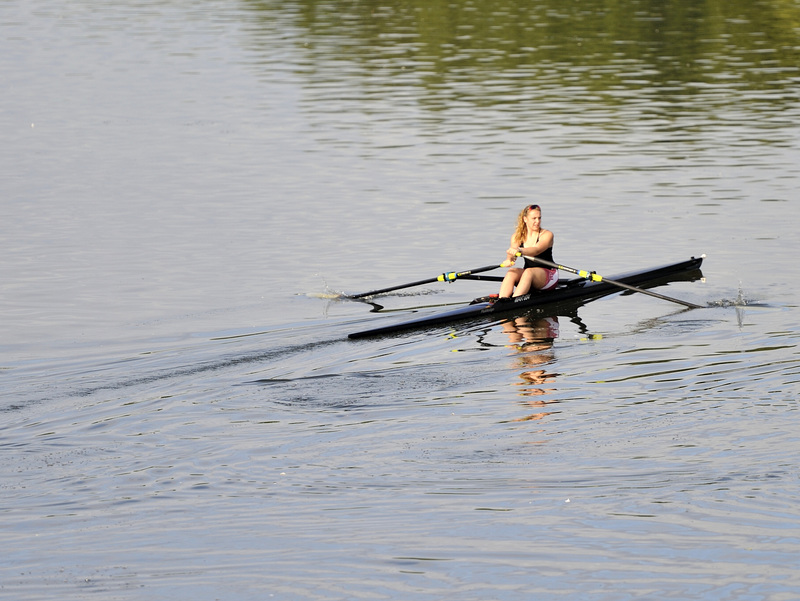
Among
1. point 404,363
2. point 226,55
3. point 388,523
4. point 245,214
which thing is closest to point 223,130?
point 245,214

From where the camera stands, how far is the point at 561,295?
16312 millimetres

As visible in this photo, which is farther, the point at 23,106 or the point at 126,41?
the point at 126,41

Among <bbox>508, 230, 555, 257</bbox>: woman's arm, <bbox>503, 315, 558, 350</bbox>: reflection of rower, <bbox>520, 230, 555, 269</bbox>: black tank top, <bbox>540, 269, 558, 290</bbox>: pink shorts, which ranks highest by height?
<bbox>508, 230, 555, 257</bbox>: woman's arm

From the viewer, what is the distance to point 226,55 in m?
45.1

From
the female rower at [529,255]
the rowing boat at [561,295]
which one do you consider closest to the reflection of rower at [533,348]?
the rowing boat at [561,295]

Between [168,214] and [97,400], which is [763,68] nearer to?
[168,214]

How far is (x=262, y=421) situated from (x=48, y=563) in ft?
10.0

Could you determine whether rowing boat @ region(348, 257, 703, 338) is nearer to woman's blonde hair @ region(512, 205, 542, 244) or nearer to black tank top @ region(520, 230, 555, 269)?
black tank top @ region(520, 230, 555, 269)

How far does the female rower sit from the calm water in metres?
0.55

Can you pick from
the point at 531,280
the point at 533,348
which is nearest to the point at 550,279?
the point at 531,280

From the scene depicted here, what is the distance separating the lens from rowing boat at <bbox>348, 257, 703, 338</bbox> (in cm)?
1465

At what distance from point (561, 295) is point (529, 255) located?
66 centimetres

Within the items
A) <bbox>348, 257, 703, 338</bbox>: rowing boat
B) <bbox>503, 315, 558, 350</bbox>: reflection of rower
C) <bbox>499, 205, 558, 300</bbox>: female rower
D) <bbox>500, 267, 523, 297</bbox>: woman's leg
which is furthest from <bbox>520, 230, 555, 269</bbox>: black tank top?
<bbox>503, 315, 558, 350</bbox>: reflection of rower

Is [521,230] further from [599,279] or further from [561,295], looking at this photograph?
[599,279]
